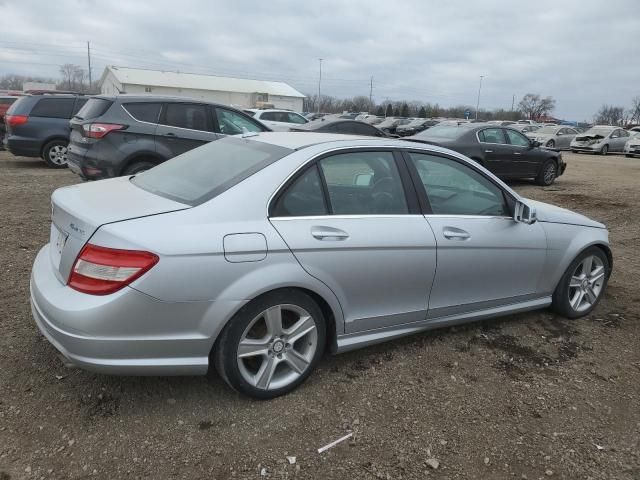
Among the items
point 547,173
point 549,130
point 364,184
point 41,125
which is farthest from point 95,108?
point 549,130

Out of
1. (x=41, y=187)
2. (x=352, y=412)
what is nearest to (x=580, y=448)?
(x=352, y=412)

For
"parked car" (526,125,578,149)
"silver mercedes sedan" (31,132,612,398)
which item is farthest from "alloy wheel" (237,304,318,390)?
"parked car" (526,125,578,149)

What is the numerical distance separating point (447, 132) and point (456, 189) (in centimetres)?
800

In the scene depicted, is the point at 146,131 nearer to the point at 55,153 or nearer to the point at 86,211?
the point at 86,211

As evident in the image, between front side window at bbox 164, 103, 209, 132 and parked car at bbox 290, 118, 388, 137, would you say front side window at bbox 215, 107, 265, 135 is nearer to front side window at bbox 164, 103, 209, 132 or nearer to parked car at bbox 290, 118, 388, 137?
front side window at bbox 164, 103, 209, 132

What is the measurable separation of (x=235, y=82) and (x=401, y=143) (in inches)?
2979

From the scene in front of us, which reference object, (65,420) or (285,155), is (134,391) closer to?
(65,420)

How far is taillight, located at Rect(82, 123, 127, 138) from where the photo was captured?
23.2 feet

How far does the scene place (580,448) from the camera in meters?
2.79

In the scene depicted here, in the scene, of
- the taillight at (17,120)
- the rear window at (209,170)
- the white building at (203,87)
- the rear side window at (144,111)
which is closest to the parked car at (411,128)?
the taillight at (17,120)

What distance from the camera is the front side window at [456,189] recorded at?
3643 mm

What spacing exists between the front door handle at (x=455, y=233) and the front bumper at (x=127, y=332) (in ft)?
5.56

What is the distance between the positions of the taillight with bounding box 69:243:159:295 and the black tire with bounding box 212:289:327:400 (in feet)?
1.82

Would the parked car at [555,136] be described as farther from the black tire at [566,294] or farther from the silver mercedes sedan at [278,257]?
the silver mercedes sedan at [278,257]
